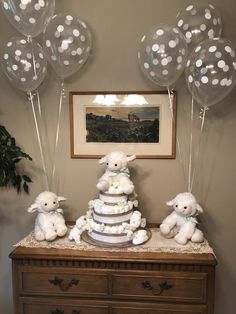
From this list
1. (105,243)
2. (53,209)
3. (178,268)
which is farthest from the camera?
(53,209)

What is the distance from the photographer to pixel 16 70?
184 centimetres

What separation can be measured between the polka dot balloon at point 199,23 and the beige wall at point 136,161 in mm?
171

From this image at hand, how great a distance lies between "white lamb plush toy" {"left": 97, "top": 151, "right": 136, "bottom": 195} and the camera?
1.84 m

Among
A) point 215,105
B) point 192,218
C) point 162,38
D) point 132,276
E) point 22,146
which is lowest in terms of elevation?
point 132,276

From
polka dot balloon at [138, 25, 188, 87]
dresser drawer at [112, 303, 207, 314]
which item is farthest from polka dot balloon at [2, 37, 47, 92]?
dresser drawer at [112, 303, 207, 314]

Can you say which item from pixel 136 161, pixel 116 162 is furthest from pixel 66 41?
pixel 136 161

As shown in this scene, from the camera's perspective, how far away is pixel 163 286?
1.69m

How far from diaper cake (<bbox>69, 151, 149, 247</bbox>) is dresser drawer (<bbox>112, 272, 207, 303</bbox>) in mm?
185

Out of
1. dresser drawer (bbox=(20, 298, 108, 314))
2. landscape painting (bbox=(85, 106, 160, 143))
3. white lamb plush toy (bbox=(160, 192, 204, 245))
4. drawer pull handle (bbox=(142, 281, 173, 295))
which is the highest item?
landscape painting (bbox=(85, 106, 160, 143))

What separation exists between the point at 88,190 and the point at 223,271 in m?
1.02

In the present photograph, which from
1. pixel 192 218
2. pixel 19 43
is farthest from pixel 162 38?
pixel 192 218

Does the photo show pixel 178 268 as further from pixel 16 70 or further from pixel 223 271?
pixel 16 70

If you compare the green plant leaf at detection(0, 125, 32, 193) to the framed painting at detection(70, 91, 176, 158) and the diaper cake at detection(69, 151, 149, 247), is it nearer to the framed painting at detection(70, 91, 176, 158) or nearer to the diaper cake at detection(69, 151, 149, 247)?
the framed painting at detection(70, 91, 176, 158)

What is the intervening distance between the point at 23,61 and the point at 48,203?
31.5 inches
